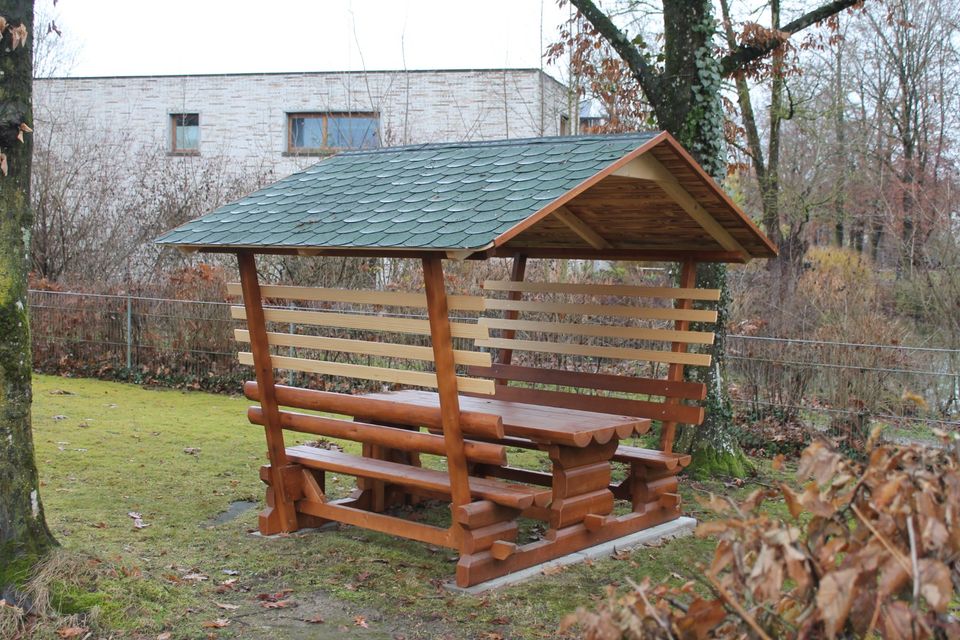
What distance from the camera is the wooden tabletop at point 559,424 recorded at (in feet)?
19.8

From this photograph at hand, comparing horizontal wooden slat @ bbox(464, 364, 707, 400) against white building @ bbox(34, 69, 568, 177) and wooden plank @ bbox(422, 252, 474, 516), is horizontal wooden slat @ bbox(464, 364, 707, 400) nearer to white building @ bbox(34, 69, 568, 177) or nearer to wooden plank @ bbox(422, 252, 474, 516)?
wooden plank @ bbox(422, 252, 474, 516)

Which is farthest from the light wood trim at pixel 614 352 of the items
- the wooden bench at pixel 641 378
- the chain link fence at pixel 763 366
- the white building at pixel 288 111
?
the white building at pixel 288 111

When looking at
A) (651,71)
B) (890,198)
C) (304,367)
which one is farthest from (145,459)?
(890,198)

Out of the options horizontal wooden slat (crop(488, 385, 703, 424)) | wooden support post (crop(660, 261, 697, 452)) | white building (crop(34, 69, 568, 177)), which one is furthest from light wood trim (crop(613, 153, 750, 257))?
white building (crop(34, 69, 568, 177))

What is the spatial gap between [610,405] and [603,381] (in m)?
0.30

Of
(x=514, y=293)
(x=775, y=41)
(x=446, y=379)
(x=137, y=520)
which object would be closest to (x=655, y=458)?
(x=514, y=293)

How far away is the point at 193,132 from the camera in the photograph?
83.1ft

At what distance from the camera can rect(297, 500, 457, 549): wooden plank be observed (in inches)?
236

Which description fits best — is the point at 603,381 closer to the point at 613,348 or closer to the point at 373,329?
the point at 613,348

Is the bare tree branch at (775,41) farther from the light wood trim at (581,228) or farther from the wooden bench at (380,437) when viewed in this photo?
the wooden bench at (380,437)

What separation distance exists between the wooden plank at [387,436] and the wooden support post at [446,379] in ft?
0.28

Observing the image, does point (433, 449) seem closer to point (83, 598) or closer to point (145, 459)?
point (83, 598)

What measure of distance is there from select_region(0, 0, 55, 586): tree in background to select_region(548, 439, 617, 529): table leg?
2936mm

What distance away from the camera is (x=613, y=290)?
7625 millimetres
